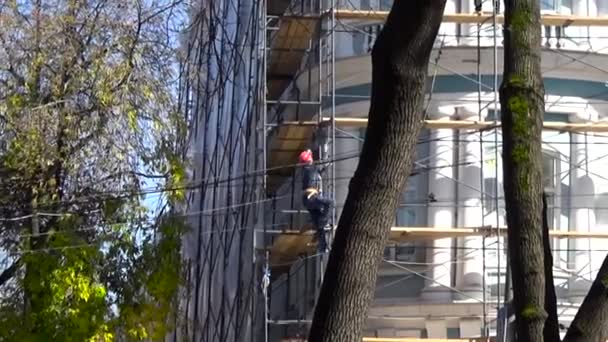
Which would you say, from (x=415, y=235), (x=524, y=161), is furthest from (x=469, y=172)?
(x=524, y=161)

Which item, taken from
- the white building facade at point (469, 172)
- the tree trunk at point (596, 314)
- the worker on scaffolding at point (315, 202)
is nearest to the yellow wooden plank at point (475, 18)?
the white building facade at point (469, 172)

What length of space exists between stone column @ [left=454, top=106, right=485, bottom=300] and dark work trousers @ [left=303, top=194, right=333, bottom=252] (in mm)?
2803

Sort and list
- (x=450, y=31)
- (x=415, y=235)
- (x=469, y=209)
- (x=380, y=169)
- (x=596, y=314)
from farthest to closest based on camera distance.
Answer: (x=450, y=31), (x=469, y=209), (x=415, y=235), (x=380, y=169), (x=596, y=314)

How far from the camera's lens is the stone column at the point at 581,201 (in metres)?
24.5

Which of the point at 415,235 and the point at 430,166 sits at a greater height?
the point at 430,166

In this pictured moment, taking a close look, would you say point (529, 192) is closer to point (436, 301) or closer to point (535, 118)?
point (535, 118)

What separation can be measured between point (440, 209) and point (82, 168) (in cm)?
539

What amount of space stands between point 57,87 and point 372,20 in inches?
187

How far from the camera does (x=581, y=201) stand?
24953 millimetres

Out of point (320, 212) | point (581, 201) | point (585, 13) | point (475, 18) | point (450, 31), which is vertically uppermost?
point (585, 13)

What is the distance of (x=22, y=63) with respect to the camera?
2433cm

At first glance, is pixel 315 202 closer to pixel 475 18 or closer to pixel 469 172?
pixel 469 172

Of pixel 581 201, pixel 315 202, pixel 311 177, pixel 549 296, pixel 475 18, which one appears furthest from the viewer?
pixel 581 201

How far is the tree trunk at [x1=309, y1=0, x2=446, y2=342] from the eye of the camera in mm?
9352
